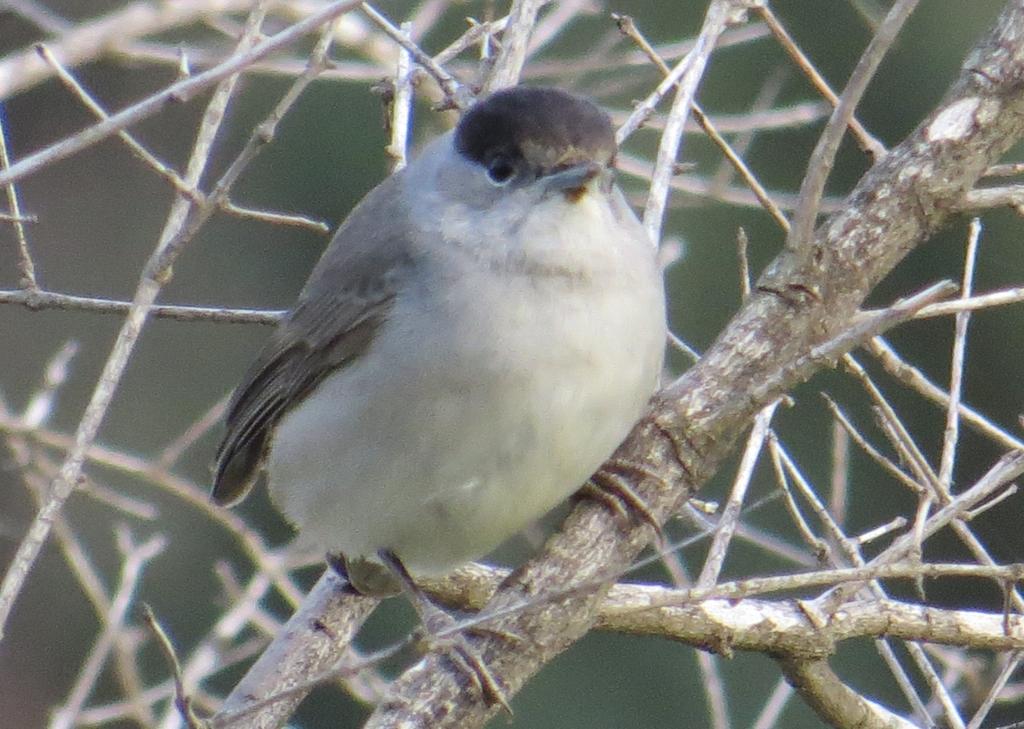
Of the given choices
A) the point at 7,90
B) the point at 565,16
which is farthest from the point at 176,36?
the point at 565,16

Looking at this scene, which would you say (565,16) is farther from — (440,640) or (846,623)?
(440,640)

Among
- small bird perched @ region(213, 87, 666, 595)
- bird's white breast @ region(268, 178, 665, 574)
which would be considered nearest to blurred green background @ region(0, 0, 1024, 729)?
small bird perched @ region(213, 87, 666, 595)

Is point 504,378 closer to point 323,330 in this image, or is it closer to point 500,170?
point 500,170

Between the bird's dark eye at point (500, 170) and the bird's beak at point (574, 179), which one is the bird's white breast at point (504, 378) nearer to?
the bird's beak at point (574, 179)

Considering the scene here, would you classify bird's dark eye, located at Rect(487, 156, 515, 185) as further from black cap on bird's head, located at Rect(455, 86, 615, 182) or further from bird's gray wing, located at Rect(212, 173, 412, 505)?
bird's gray wing, located at Rect(212, 173, 412, 505)

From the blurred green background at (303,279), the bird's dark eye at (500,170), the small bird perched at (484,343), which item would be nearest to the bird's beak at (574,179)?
the small bird perched at (484,343)

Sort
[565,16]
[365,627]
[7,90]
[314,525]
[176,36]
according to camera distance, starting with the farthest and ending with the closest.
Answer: [176,36], [365,627], [7,90], [565,16], [314,525]

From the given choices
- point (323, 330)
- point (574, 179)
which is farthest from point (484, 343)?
point (323, 330)
